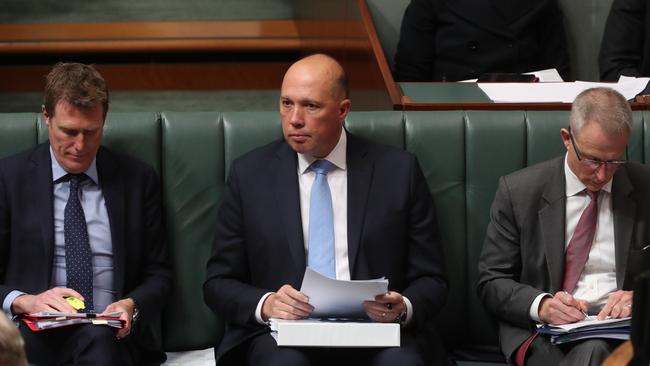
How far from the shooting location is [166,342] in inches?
142

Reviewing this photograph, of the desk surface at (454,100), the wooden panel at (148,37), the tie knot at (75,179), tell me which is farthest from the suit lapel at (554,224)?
the wooden panel at (148,37)

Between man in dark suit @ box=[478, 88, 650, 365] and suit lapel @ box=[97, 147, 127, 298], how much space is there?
1.04 m

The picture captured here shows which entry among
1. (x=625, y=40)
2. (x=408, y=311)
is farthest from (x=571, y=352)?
(x=625, y=40)

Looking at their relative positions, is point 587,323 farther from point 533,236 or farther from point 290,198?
point 290,198

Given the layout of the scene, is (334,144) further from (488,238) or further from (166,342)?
(166,342)

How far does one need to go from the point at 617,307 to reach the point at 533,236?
33 cm

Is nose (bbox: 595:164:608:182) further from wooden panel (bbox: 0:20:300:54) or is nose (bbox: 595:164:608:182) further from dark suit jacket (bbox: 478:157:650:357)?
wooden panel (bbox: 0:20:300:54)

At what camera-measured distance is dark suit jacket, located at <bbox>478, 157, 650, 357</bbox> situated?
11.1ft

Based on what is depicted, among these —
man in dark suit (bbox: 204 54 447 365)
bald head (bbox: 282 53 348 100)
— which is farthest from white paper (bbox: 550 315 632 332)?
bald head (bbox: 282 53 348 100)

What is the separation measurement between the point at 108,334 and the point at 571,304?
124 cm

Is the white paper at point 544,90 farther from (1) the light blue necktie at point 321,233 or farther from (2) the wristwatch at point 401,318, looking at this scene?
(2) the wristwatch at point 401,318

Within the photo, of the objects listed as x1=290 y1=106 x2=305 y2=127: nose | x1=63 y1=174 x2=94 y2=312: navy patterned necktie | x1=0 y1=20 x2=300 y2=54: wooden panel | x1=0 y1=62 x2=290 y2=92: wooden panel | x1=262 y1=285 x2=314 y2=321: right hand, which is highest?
x1=0 y1=20 x2=300 y2=54: wooden panel

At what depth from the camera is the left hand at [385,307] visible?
3158 millimetres

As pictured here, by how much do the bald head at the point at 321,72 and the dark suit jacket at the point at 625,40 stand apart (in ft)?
6.12
